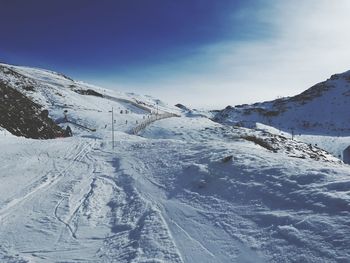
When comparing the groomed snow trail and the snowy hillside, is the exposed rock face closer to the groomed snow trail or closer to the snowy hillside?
the snowy hillside

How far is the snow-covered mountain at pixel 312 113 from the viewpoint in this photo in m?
112

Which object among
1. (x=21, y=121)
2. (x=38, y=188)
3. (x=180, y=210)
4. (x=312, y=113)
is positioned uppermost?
(x=312, y=113)

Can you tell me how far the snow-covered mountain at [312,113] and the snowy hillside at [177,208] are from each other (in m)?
90.4

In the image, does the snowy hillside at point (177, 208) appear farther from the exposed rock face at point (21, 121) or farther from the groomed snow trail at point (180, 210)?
the exposed rock face at point (21, 121)

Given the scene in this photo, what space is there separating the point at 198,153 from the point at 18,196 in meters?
9.09

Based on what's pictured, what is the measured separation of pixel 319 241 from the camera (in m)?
8.60

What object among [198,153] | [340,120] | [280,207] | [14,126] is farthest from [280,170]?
[340,120]

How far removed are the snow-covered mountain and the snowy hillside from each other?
90.4 metres

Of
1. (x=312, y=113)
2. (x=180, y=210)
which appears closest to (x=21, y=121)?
(x=180, y=210)

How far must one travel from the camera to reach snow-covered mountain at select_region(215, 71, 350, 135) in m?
112

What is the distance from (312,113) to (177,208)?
124598mm

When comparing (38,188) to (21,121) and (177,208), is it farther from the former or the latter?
(21,121)

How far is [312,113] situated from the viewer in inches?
5020

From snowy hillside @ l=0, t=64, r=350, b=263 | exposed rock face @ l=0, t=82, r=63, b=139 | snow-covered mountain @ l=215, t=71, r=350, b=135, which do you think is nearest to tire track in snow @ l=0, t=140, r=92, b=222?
snowy hillside @ l=0, t=64, r=350, b=263
